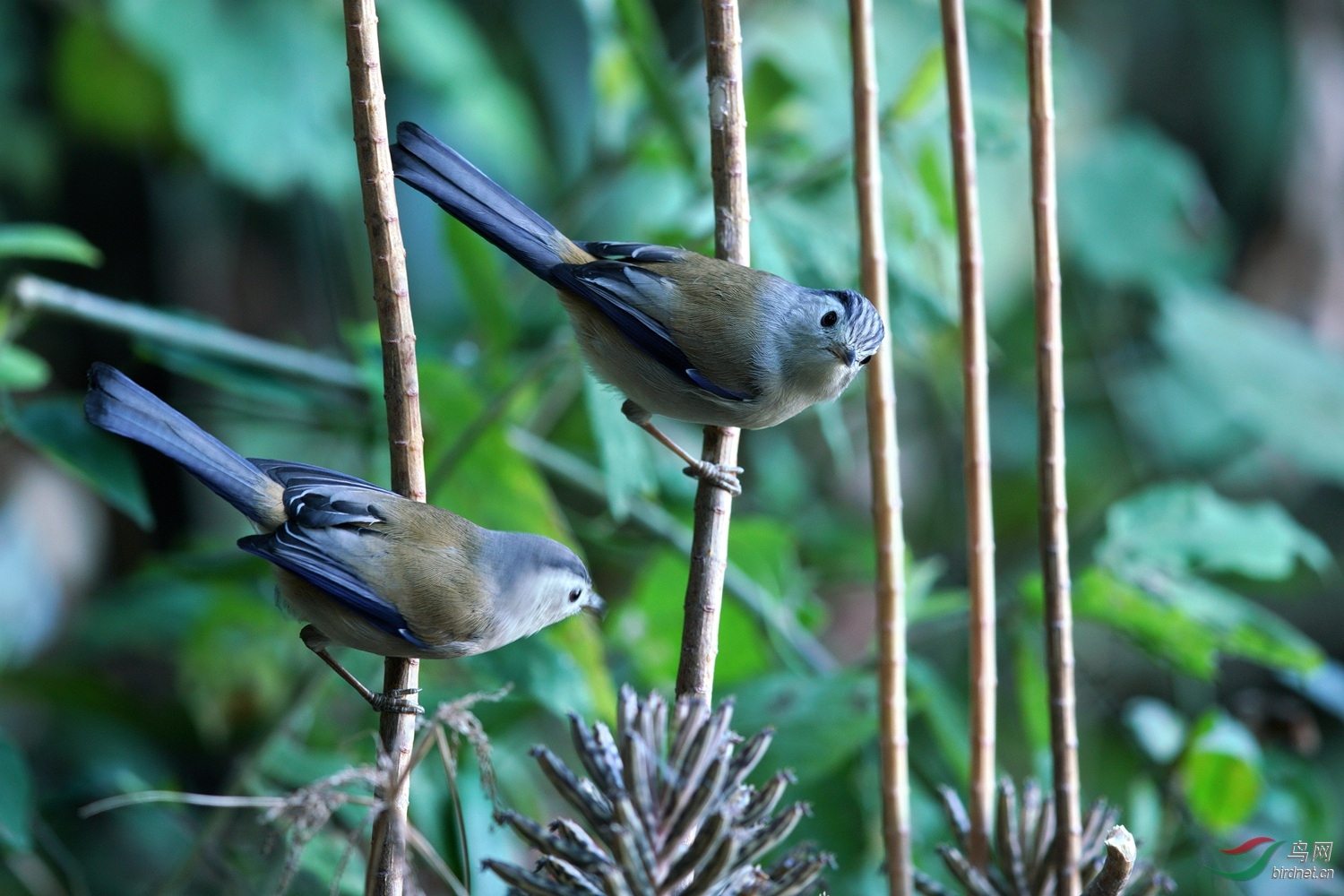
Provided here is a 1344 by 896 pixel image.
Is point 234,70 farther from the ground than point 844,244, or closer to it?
farther from the ground

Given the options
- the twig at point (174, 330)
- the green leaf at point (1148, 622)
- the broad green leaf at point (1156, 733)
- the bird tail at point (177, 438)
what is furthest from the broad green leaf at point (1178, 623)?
the twig at point (174, 330)

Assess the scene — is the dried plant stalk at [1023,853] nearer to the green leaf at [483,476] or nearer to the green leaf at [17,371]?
the green leaf at [483,476]

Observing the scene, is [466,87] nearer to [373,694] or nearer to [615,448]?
[615,448]

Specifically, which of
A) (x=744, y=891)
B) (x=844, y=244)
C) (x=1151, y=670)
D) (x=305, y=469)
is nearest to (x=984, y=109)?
(x=844, y=244)

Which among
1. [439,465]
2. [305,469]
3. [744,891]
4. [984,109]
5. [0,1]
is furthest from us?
[0,1]

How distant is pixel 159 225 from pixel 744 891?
3.30 meters

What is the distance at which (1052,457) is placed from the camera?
3.51 ft

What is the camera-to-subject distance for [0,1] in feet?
10.2

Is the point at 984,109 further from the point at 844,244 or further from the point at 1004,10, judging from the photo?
the point at 844,244

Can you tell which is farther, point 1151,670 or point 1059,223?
point 1151,670

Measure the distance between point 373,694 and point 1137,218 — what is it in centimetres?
262

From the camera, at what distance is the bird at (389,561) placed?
3.42ft

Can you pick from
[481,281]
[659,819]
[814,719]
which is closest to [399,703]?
[659,819]

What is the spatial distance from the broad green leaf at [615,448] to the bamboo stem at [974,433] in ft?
1.72
